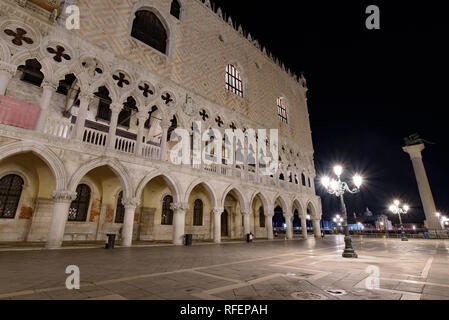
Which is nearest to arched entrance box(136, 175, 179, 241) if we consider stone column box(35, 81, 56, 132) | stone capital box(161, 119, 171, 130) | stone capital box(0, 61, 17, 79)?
stone capital box(161, 119, 171, 130)

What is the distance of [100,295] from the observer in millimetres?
2943

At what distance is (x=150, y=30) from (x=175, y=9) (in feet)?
11.8

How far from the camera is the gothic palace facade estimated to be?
9.04 meters

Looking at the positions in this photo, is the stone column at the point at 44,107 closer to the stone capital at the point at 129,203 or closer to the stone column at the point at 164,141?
the stone capital at the point at 129,203

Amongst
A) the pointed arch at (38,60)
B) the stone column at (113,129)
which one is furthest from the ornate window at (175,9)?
the pointed arch at (38,60)

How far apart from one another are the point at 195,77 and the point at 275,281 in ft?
47.9

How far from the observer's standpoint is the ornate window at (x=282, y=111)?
23.8 metres

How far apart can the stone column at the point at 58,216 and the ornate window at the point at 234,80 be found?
14.1 meters

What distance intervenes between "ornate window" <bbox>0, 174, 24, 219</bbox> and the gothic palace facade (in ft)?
0.16

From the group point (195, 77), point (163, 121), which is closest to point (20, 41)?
point (163, 121)

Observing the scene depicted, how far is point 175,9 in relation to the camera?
16.7m

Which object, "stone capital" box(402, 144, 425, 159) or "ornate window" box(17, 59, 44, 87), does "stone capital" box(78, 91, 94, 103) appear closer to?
"ornate window" box(17, 59, 44, 87)

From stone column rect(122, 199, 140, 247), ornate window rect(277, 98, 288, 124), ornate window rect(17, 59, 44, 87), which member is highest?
ornate window rect(277, 98, 288, 124)
